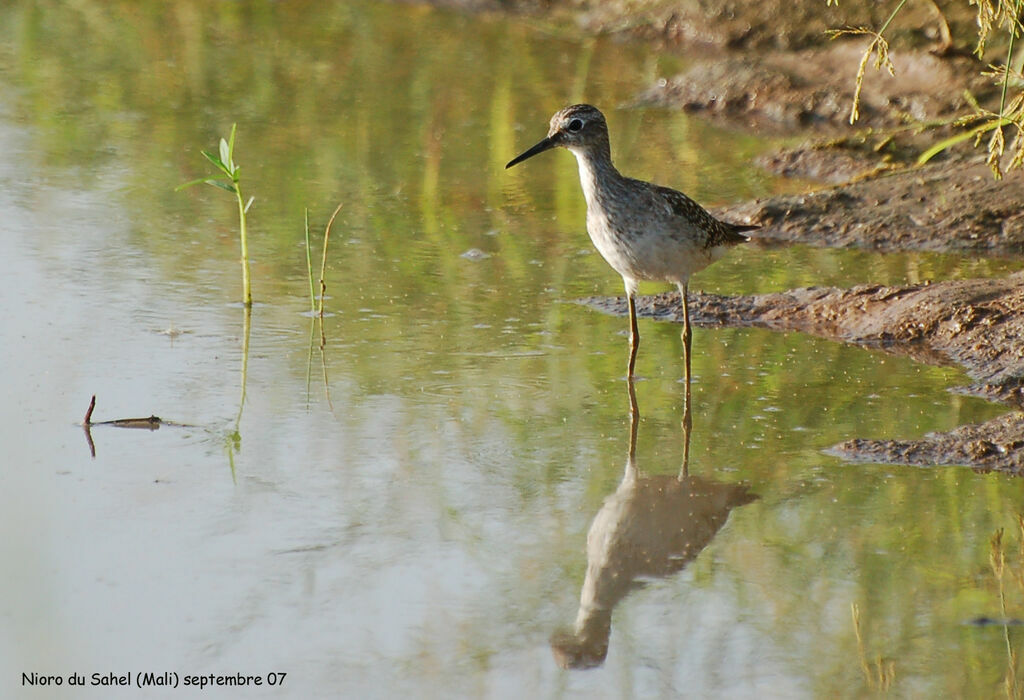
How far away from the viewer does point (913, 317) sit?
7.08 meters

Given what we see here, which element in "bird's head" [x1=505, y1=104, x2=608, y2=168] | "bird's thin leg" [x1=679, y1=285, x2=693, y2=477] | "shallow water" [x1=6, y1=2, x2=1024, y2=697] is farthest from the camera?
"bird's head" [x1=505, y1=104, x2=608, y2=168]

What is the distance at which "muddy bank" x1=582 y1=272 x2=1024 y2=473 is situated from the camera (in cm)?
664

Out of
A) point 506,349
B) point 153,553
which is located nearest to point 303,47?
point 506,349

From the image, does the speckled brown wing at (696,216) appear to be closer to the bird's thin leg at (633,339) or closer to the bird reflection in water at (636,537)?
the bird's thin leg at (633,339)

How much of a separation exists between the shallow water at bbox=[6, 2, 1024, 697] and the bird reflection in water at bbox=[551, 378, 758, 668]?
0.03m

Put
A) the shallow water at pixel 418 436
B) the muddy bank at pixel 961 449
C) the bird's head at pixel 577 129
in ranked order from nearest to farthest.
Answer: the shallow water at pixel 418 436
the muddy bank at pixel 961 449
the bird's head at pixel 577 129

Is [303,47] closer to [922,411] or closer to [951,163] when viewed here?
[951,163]

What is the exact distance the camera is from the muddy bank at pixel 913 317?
21.8ft

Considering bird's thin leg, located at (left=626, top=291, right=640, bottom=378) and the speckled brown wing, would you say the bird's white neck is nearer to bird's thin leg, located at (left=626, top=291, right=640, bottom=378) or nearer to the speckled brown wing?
the speckled brown wing

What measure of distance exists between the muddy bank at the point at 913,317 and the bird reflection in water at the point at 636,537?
156cm

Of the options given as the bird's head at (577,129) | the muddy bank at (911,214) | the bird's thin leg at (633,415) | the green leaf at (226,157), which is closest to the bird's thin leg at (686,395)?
the bird's thin leg at (633,415)

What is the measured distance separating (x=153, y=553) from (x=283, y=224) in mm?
3838

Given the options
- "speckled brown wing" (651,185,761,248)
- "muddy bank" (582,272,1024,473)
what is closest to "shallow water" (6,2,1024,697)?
"muddy bank" (582,272,1024,473)

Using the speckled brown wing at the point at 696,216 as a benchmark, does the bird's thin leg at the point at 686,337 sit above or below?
below
